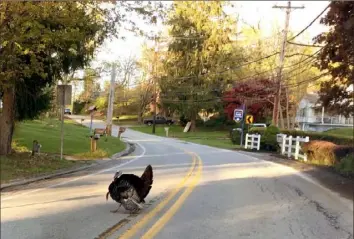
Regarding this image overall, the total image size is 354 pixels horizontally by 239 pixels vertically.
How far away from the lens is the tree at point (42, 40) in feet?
34.1

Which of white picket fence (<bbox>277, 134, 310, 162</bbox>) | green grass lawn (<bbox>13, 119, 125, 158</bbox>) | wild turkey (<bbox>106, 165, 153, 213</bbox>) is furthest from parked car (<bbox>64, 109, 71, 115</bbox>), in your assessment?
white picket fence (<bbox>277, 134, 310, 162</bbox>)

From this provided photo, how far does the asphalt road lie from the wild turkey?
195mm

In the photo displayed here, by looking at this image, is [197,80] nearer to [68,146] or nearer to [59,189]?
[68,146]

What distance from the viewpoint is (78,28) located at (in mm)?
11883

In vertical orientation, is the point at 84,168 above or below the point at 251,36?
below

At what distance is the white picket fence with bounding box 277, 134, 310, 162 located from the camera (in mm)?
22628

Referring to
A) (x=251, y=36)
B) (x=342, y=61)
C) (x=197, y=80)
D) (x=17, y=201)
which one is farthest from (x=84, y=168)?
(x=197, y=80)

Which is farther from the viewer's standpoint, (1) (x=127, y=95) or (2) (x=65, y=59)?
(1) (x=127, y=95)

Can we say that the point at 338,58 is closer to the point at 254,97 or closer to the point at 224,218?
the point at 224,218

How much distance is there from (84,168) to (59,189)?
468 centimetres

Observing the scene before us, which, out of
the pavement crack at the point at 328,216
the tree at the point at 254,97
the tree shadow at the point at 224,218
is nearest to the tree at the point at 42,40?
the tree shadow at the point at 224,218

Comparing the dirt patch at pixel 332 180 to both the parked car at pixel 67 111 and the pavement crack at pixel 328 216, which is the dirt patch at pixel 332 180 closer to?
the pavement crack at pixel 328 216

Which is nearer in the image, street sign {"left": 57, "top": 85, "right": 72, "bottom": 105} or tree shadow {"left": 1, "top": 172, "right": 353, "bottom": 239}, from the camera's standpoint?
tree shadow {"left": 1, "top": 172, "right": 353, "bottom": 239}

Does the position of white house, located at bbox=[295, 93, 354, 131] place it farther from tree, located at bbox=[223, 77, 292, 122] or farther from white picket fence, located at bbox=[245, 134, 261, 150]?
white picket fence, located at bbox=[245, 134, 261, 150]
